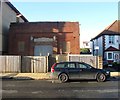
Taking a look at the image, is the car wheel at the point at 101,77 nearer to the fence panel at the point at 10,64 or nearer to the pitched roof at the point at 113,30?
the fence panel at the point at 10,64

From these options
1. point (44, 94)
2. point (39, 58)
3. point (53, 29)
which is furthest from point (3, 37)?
point (44, 94)

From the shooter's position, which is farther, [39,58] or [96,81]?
[39,58]

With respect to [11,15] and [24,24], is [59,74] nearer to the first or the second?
[24,24]

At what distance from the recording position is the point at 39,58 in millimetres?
30234

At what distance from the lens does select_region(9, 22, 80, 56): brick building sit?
41469 mm

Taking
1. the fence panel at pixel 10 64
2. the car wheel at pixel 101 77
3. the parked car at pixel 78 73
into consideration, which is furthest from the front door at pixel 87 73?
the fence panel at pixel 10 64

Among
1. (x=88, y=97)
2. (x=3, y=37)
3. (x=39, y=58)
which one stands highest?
(x=3, y=37)

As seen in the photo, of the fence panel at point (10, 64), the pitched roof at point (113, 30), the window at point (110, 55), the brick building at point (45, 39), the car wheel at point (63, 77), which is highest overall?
the pitched roof at point (113, 30)

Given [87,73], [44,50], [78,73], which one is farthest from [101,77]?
[44,50]

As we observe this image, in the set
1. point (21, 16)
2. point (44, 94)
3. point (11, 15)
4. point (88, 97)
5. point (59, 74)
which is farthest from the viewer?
point (21, 16)

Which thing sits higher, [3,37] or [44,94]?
[3,37]

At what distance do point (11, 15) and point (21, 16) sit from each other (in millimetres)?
8517

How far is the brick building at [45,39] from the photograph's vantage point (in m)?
41.5

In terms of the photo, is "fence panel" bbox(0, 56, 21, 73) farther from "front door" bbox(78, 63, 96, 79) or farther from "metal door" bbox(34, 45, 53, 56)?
"metal door" bbox(34, 45, 53, 56)
